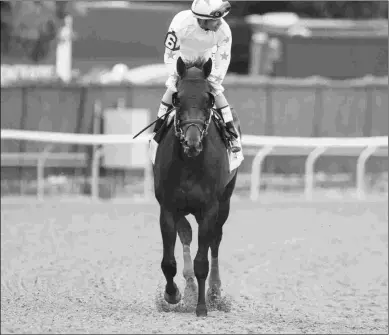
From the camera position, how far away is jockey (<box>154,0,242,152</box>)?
8.58 m

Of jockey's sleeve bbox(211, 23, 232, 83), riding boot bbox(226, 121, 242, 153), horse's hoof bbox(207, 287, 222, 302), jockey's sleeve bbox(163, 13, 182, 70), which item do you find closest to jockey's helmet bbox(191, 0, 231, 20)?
jockey's sleeve bbox(163, 13, 182, 70)

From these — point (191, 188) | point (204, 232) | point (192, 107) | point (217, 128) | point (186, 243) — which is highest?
point (192, 107)

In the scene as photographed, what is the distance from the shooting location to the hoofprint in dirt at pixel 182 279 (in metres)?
8.57

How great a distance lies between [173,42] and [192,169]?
945mm

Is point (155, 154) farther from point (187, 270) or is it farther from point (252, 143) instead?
point (252, 143)

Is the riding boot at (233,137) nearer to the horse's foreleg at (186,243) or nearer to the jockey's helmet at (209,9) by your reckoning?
the horse's foreleg at (186,243)

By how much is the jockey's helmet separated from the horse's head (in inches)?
13.5

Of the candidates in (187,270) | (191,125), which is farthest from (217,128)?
(187,270)

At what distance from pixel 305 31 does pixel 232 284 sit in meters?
14.0

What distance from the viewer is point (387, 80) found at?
2228 centimetres

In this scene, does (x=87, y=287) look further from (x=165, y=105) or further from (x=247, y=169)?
(x=247, y=169)

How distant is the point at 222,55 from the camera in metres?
9.11

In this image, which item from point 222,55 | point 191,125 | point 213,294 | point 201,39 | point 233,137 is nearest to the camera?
point 191,125

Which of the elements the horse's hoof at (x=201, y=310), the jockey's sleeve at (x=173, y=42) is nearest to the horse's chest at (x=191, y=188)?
the horse's hoof at (x=201, y=310)
